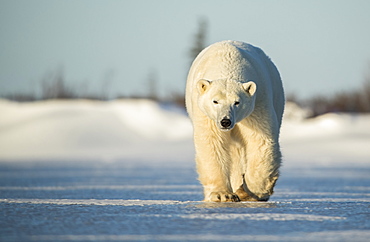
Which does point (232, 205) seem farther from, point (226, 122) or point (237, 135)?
point (237, 135)

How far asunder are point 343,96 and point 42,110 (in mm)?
16497

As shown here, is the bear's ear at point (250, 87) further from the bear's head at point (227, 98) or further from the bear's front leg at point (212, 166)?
the bear's front leg at point (212, 166)

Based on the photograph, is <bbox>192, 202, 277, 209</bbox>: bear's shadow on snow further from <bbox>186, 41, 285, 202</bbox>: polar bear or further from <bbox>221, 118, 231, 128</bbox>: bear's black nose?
<bbox>221, 118, 231, 128</bbox>: bear's black nose

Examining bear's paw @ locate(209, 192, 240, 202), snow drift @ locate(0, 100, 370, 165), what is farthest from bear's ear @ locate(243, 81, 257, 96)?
snow drift @ locate(0, 100, 370, 165)

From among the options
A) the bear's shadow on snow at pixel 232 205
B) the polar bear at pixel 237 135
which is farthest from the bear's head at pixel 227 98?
the bear's shadow on snow at pixel 232 205

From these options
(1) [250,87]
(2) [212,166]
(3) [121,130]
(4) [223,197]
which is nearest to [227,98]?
(1) [250,87]

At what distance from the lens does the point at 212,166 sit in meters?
6.68

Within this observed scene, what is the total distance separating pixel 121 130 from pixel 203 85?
2461cm

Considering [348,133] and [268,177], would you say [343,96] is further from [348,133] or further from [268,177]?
[268,177]

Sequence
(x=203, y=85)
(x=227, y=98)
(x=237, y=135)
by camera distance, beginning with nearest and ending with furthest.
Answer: (x=227, y=98)
(x=203, y=85)
(x=237, y=135)

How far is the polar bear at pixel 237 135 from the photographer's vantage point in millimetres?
6477

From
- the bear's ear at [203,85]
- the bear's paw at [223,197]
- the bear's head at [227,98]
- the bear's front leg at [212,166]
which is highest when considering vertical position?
the bear's ear at [203,85]

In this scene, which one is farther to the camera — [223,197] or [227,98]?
[223,197]

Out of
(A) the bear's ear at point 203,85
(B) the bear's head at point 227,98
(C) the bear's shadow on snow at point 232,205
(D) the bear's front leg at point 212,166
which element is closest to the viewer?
(C) the bear's shadow on snow at point 232,205
